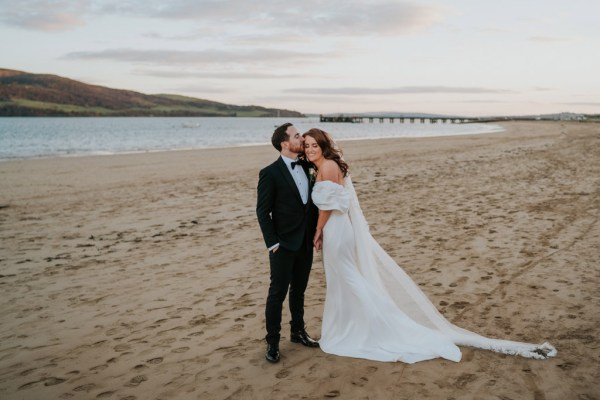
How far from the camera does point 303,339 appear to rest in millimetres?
4430

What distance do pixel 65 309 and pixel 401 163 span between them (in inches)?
627

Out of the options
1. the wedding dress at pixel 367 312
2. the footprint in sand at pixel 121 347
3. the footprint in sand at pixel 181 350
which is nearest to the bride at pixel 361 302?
the wedding dress at pixel 367 312

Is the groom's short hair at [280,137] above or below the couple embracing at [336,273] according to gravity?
above

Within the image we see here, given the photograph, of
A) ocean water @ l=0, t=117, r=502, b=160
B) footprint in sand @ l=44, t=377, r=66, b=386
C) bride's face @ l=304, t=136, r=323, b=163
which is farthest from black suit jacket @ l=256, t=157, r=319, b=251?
ocean water @ l=0, t=117, r=502, b=160

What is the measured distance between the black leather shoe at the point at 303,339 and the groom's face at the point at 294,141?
178 centimetres

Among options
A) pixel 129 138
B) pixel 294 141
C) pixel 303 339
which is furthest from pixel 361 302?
pixel 129 138

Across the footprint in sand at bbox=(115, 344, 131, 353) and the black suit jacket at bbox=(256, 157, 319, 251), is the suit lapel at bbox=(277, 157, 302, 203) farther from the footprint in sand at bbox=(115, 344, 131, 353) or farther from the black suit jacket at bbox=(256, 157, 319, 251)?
the footprint in sand at bbox=(115, 344, 131, 353)

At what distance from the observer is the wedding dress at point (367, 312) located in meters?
4.06

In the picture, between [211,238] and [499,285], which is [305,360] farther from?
[211,238]

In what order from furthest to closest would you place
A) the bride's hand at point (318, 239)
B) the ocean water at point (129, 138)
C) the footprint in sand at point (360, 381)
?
the ocean water at point (129, 138), the bride's hand at point (318, 239), the footprint in sand at point (360, 381)

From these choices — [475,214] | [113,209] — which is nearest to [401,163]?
[475,214]

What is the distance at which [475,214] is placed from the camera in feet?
31.6

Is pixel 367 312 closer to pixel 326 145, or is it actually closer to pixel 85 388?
pixel 326 145

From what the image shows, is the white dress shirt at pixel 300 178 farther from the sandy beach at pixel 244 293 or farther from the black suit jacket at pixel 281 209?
the sandy beach at pixel 244 293
